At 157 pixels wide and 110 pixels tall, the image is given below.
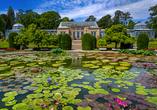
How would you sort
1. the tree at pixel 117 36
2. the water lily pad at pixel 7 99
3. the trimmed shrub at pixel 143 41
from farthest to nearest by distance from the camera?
the tree at pixel 117 36, the trimmed shrub at pixel 143 41, the water lily pad at pixel 7 99

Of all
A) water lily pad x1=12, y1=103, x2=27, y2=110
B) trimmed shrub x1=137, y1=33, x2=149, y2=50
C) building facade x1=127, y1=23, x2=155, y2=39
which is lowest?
water lily pad x1=12, y1=103, x2=27, y2=110

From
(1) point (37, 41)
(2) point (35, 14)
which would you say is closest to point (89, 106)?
(1) point (37, 41)

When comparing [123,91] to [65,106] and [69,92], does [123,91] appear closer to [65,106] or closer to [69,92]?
[69,92]

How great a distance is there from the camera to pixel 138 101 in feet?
8.77

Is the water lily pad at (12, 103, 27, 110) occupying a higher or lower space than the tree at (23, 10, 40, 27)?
lower

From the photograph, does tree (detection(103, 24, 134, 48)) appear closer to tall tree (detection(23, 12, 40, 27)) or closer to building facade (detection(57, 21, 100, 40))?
building facade (detection(57, 21, 100, 40))

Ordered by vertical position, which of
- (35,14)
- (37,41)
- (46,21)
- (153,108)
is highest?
(35,14)

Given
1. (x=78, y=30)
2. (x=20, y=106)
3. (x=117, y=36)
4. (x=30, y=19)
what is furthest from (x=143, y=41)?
(x=30, y=19)

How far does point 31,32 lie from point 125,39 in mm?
14303

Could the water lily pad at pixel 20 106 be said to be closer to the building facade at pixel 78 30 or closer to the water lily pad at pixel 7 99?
the water lily pad at pixel 7 99

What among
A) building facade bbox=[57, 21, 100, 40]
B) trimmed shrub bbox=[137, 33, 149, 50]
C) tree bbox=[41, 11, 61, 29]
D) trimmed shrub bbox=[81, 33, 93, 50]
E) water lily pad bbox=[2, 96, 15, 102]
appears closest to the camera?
water lily pad bbox=[2, 96, 15, 102]

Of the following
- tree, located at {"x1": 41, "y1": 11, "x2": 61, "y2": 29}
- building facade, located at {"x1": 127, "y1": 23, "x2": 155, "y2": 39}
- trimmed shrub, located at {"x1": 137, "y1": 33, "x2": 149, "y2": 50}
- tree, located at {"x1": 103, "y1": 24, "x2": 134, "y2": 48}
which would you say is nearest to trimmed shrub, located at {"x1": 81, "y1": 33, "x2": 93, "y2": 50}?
tree, located at {"x1": 103, "y1": 24, "x2": 134, "y2": 48}

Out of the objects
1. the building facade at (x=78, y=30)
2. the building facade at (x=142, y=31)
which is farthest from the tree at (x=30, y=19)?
the building facade at (x=142, y=31)

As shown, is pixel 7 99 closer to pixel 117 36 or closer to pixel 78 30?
pixel 117 36
